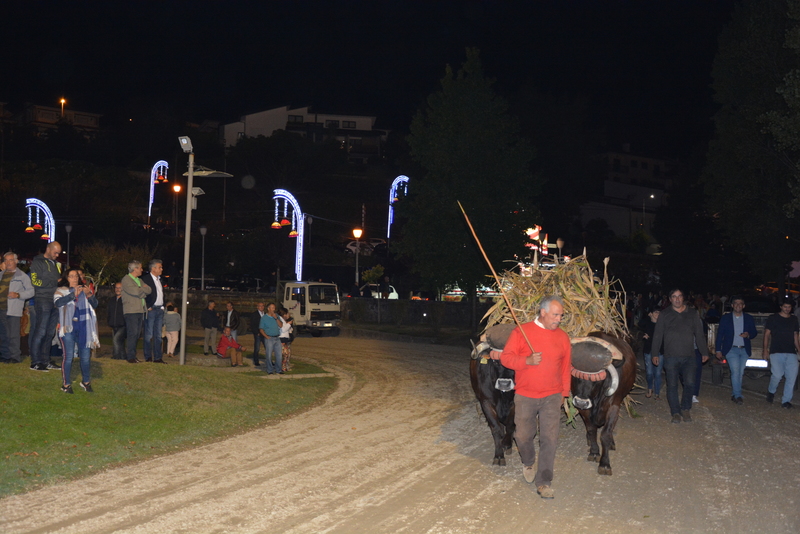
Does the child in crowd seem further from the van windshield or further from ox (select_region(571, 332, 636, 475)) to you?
the van windshield

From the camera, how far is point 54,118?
321 ft

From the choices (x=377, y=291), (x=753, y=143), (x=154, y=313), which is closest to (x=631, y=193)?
A: (x=377, y=291)

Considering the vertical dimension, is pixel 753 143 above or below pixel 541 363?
above

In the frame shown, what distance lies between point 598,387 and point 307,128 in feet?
298

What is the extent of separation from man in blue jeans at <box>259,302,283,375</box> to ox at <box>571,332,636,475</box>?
33.3 ft

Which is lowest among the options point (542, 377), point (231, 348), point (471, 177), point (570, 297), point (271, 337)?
point (231, 348)

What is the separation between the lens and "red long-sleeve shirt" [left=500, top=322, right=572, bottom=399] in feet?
22.9

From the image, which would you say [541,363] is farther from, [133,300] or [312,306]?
[312,306]

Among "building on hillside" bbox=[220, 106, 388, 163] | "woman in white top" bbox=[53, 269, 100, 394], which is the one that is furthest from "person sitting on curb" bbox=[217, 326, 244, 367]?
"building on hillside" bbox=[220, 106, 388, 163]

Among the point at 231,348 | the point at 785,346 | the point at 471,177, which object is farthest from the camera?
the point at 471,177

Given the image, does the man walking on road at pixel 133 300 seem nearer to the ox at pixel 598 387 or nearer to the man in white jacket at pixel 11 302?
the man in white jacket at pixel 11 302

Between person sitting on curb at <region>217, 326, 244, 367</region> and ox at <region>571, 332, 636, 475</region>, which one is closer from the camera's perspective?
ox at <region>571, 332, 636, 475</region>

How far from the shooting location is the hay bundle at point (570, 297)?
9852 mm

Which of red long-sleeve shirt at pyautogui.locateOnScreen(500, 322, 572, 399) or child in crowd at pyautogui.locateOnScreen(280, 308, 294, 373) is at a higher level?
red long-sleeve shirt at pyautogui.locateOnScreen(500, 322, 572, 399)
